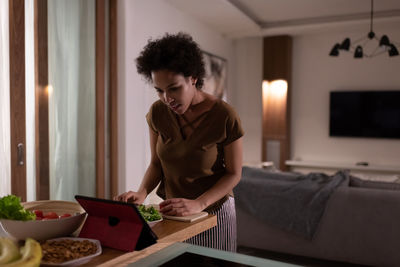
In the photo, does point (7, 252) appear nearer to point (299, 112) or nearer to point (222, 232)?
point (222, 232)

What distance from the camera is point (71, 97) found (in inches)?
136

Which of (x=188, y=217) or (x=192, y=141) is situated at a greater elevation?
(x=192, y=141)

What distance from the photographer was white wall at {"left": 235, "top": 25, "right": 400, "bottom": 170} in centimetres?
610

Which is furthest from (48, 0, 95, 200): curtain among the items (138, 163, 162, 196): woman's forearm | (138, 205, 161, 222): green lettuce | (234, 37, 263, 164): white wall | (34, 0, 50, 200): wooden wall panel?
(234, 37, 263, 164): white wall

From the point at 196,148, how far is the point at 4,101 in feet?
6.13

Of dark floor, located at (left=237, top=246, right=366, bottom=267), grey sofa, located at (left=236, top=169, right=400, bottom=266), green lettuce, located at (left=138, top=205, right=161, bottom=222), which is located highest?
green lettuce, located at (left=138, top=205, right=161, bottom=222)

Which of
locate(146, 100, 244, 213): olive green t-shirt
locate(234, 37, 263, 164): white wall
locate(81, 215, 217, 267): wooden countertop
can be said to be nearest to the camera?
locate(81, 215, 217, 267): wooden countertop

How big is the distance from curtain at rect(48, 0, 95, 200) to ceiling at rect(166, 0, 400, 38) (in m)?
1.58

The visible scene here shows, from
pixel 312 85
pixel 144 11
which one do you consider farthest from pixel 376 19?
pixel 144 11

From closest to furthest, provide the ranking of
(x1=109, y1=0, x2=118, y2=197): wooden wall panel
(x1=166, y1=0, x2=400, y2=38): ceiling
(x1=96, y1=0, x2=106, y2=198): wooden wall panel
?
(x1=96, y1=0, x2=106, y2=198): wooden wall panel → (x1=109, y1=0, x2=118, y2=197): wooden wall panel → (x1=166, y1=0, x2=400, y2=38): ceiling

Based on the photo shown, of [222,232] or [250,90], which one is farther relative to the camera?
[250,90]

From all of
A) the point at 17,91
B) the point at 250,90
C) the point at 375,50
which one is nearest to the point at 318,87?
the point at 375,50

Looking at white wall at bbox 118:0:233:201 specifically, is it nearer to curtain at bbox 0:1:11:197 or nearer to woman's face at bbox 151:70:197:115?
curtain at bbox 0:1:11:197

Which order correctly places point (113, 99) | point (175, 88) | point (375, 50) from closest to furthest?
point (175, 88)
point (113, 99)
point (375, 50)
